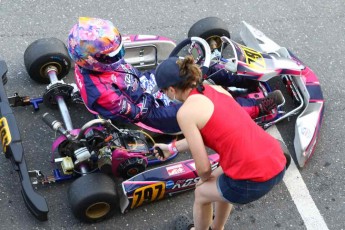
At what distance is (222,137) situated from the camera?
9.58 feet

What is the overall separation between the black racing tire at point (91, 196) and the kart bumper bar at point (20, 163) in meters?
0.20

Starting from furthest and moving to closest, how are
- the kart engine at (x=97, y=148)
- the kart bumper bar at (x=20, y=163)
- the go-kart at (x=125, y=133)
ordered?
1. the kart engine at (x=97, y=148)
2. the go-kart at (x=125, y=133)
3. the kart bumper bar at (x=20, y=163)

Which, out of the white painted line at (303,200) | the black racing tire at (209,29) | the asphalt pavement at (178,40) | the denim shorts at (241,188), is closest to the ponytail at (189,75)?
the denim shorts at (241,188)

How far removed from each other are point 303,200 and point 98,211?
148 centimetres

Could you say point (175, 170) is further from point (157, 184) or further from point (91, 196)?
point (91, 196)

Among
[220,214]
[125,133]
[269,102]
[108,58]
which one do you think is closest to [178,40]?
[269,102]

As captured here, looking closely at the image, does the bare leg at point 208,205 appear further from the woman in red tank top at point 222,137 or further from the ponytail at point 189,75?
the ponytail at point 189,75

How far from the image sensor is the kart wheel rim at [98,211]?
3.70 meters

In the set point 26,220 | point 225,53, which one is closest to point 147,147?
point 26,220

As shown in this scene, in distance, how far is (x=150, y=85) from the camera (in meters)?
4.32

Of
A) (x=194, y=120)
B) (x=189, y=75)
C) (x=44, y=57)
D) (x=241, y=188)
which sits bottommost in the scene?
(x=44, y=57)

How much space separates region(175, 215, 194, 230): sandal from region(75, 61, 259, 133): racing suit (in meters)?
0.70

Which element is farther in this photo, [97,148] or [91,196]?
[97,148]

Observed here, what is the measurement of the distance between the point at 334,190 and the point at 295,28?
2036mm
